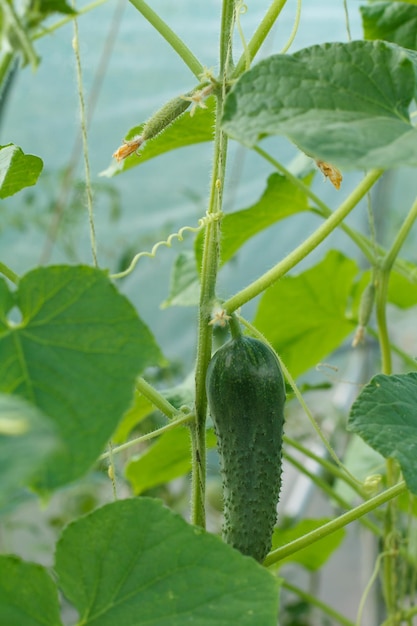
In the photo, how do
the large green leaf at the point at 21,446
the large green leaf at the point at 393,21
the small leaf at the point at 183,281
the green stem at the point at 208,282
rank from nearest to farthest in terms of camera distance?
the large green leaf at the point at 21,446, the green stem at the point at 208,282, the large green leaf at the point at 393,21, the small leaf at the point at 183,281

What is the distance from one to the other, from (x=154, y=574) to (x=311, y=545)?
1173mm

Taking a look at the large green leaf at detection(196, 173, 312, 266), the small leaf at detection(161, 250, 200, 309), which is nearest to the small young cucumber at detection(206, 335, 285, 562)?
the large green leaf at detection(196, 173, 312, 266)

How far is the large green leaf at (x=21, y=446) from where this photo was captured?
373mm

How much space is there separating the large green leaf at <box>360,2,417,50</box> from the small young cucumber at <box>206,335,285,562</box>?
2.05ft

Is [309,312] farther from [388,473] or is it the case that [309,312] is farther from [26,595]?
[26,595]

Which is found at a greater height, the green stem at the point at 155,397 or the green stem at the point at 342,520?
the green stem at the point at 155,397

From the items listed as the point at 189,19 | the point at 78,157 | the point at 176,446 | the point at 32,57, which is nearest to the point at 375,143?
the point at 32,57

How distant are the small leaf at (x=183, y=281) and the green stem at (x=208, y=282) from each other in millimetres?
589

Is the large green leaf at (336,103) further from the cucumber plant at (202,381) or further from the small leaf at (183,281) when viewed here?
the small leaf at (183,281)

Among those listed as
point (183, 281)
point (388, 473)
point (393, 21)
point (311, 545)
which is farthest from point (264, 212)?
point (311, 545)

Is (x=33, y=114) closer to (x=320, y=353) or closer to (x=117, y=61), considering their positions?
(x=117, y=61)

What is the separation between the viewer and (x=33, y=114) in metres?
2.86

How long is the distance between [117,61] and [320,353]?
178 centimetres

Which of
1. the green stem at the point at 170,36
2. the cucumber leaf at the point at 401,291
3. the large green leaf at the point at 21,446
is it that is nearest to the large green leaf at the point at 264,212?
the cucumber leaf at the point at 401,291
